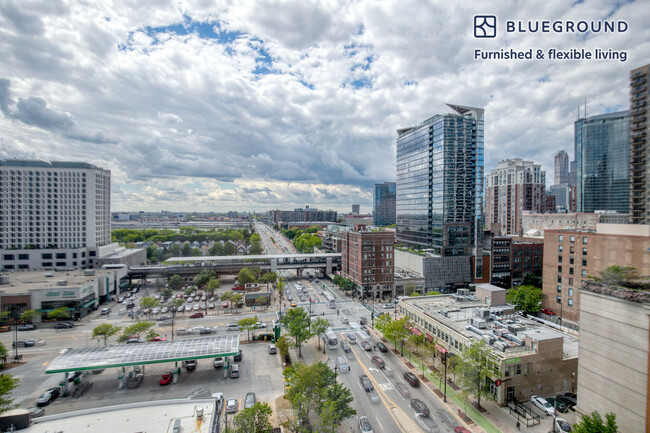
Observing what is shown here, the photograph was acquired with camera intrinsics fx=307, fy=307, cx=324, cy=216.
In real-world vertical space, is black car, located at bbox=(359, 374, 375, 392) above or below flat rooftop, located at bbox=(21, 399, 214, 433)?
below

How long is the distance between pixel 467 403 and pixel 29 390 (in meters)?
46.0

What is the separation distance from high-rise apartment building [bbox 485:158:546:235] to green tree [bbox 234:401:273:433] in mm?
133885

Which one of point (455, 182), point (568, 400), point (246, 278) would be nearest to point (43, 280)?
point (246, 278)

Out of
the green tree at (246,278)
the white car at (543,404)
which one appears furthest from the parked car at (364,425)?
the green tree at (246,278)

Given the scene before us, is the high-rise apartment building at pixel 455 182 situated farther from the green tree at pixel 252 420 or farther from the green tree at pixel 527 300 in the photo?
the green tree at pixel 252 420

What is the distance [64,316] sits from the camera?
5506 cm

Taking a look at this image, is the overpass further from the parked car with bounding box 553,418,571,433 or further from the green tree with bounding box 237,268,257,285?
the parked car with bounding box 553,418,571,433

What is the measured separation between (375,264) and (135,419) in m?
59.8

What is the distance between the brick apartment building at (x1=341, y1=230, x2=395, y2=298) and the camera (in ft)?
243

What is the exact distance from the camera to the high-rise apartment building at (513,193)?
139 m

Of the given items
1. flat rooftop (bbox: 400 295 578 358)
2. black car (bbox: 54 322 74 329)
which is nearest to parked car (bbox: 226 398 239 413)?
flat rooftop (bbox: 400 295 578 358)

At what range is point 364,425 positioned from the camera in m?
26.0

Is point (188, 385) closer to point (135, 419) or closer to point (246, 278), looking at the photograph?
point (135, 419)

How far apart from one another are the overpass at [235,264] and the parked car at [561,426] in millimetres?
71007
